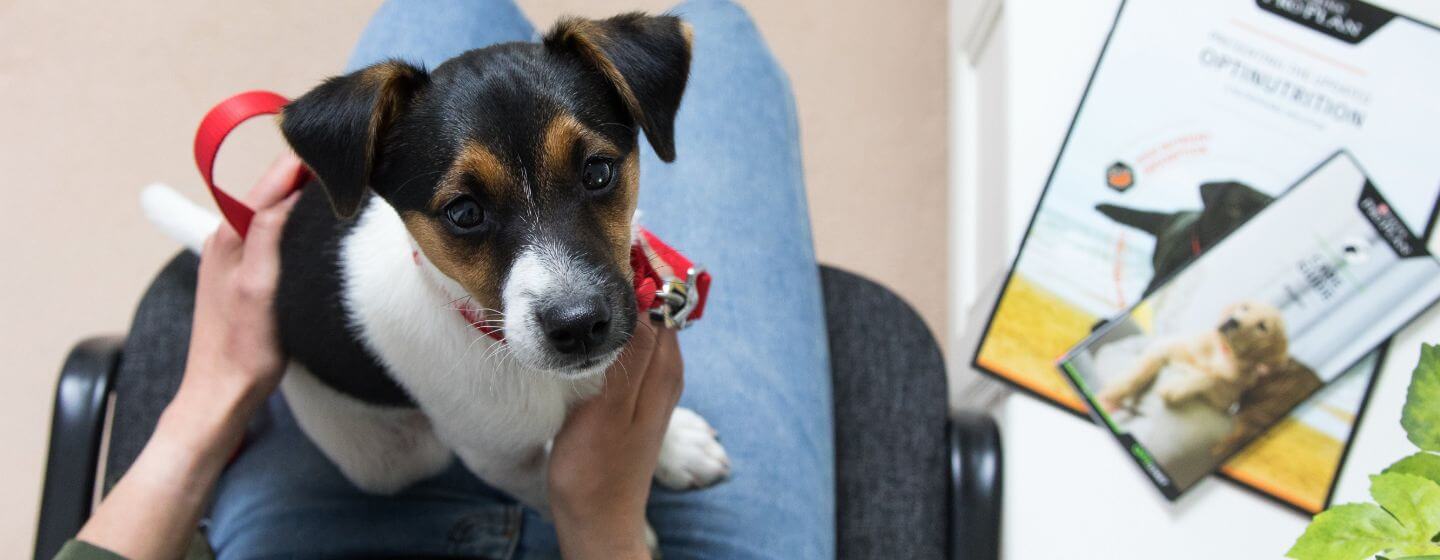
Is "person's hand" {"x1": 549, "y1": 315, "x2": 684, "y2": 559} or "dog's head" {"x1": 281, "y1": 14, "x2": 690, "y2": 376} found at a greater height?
"dog's head" {"x1": 281, "y1": 14, "x2": 690, "y2": 376}

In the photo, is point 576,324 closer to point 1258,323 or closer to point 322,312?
point 322,312

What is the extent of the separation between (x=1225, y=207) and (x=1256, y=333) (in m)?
0.17

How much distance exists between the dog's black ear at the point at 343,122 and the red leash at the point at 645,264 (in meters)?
0.18

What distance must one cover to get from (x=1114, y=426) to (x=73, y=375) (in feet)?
4.48

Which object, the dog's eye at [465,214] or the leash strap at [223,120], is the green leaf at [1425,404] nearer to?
the dog's eye at [465,214]

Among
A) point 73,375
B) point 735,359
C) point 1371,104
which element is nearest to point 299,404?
point 73,375

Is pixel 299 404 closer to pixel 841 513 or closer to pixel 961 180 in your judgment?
pixel 841 513

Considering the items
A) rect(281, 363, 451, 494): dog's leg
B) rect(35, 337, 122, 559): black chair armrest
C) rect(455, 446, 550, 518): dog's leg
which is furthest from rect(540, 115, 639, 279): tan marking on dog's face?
rect(35, 337, 122, 559): black chair armrest

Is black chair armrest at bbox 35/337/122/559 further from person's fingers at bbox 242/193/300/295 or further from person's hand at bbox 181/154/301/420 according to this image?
person's fingers at bbox 242/193/300/295

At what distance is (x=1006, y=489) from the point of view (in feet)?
4.40

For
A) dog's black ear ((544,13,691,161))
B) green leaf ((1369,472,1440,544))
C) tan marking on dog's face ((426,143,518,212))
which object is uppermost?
dog's black ear ((544,13,691,161))

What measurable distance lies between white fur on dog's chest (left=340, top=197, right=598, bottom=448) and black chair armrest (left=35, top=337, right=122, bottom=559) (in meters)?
0.47

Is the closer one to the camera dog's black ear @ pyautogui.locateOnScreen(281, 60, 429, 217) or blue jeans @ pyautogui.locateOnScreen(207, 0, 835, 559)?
dog's black ear @ pyautogui.locateOnScreen(281, 60, 429, 217)

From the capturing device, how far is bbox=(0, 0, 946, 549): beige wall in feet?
7.78
